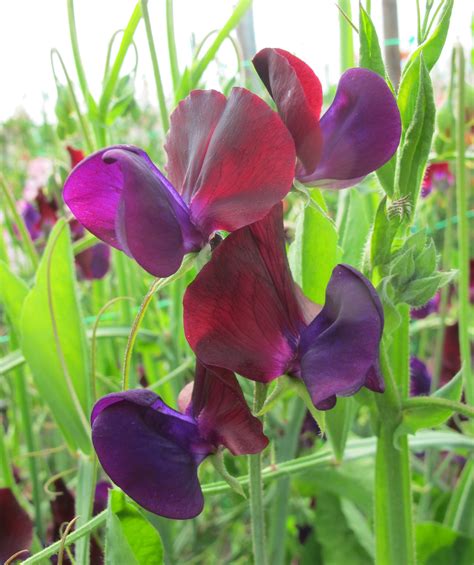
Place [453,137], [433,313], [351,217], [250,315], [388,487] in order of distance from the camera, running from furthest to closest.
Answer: [433,313]
[453,137]
[351,217]
[388,487]
[250,315]

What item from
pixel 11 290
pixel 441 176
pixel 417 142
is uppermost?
pixel 417 142

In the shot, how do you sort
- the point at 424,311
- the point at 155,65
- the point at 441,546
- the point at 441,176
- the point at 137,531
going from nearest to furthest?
the point at 137,531 < the point at 155,65 < the point at 441,546 < the point at 424,311 < the point at 441,176

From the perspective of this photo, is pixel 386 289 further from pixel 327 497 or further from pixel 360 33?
pixel 327 497

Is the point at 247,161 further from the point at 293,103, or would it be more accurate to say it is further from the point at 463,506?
the point at 463,506

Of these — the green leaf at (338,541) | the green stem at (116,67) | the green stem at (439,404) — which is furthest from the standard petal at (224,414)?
the green leaf at (338,541)

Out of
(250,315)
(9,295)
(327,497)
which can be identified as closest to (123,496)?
(250,315)

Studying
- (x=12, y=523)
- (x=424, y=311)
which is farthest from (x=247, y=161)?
(x=424, y=311)
